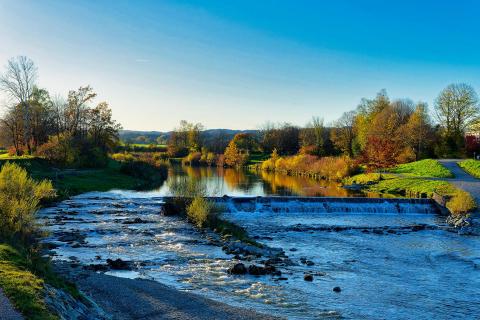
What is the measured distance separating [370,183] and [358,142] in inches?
1215

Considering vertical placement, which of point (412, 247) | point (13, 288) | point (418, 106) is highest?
point (418, 106)

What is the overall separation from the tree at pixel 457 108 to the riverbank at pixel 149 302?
219ft

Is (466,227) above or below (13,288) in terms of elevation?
below

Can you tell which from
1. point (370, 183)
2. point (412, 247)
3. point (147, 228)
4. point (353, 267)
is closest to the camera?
point (353, 267)

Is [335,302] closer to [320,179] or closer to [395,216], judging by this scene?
[395,216]

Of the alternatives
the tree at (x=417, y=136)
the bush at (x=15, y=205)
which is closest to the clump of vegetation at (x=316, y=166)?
the tree at (x=417, y=136)

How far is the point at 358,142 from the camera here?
81.4 metres

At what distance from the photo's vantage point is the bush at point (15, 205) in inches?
695

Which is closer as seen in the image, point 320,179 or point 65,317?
point 65,317

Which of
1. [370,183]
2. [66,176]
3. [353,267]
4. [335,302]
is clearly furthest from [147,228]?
[370,183]

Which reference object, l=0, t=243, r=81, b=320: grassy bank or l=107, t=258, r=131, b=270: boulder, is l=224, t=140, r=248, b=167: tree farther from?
l=0, t=243, r=81, b=320: grassy bank

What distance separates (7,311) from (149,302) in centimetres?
474

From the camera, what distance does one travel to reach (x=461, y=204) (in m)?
31.6

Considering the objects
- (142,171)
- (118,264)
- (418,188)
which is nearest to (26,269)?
(118,264)
